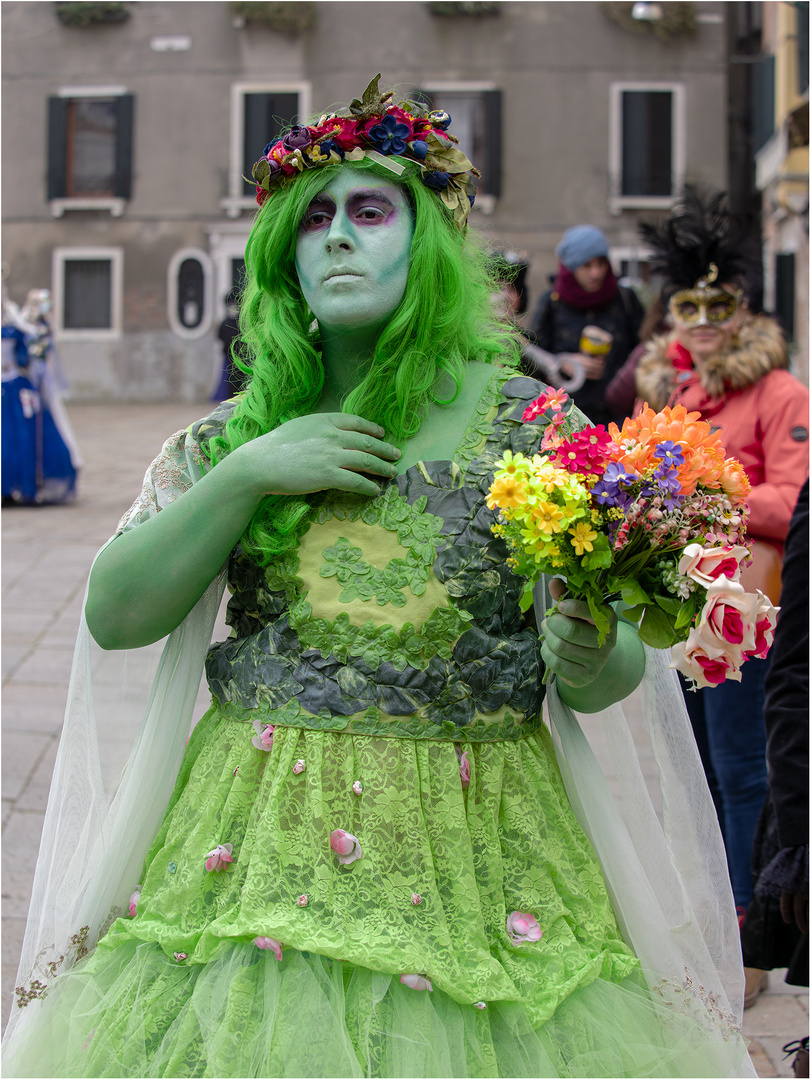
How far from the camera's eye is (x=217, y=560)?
5.06 feet

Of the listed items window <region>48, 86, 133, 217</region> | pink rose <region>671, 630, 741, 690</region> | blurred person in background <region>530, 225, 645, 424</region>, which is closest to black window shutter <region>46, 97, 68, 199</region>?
window <region>48, 86, 133, 217</region>

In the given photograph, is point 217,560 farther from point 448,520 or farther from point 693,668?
point 693,668

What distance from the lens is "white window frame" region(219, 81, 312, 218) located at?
19505mm

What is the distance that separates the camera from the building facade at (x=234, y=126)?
18.9m

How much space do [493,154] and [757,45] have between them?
467 centimetres

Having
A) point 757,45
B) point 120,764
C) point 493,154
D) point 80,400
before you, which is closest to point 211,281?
point 80,400

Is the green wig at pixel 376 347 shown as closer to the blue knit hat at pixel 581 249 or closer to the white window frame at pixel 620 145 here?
the blue knit hat at pixel 581 249

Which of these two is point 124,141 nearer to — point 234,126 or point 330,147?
point 234,126

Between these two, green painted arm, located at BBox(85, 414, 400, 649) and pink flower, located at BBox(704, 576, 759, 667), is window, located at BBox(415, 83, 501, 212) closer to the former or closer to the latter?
green painted arm, located at BBox(85, 414, 400, 649)

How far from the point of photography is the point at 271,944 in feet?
4.64

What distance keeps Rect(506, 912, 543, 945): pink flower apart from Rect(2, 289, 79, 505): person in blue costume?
337 inches

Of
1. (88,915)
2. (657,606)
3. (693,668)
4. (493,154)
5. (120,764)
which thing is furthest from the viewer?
(493,154)

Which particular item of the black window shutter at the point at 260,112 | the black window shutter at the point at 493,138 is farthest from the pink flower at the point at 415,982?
the black window shutter at the point at 260,112

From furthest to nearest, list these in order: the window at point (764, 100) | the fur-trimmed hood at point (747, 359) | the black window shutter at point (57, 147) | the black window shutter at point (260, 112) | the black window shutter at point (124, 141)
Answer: the black window shutter at point (57, 147)
the black window shutter at point (124, 141)
the black window shutter at point (260, 112)
the window at point (764, 100)
the fur-trimmed hood at point (747, 359)
